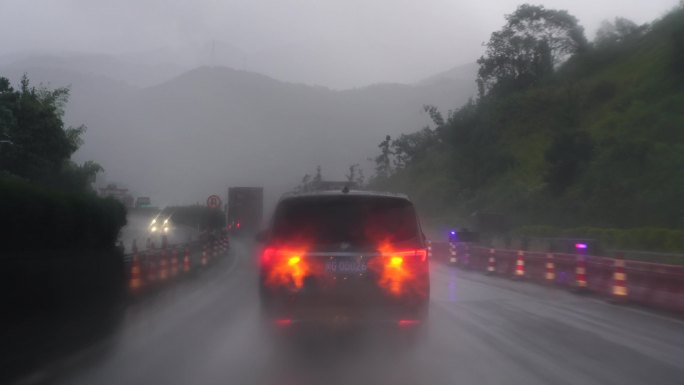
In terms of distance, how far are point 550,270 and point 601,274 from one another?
3.43 m

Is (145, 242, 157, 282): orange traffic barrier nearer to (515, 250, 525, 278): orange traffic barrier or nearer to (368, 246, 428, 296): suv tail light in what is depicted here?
(515, 250, 525, 278): orange traffic barrier

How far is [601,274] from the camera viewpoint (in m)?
18.8

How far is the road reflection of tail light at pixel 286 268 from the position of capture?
11.1 m

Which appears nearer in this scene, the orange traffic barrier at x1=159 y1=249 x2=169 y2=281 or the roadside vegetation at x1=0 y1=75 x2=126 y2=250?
the roadside vegetation at x1=0 y1=75 x2=126 y2=250

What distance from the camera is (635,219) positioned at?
46031mm

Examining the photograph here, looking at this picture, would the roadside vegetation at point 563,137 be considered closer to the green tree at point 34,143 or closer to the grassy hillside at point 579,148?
the grassy hillside at point 579,148

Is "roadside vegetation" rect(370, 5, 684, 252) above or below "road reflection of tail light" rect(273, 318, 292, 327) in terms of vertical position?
above

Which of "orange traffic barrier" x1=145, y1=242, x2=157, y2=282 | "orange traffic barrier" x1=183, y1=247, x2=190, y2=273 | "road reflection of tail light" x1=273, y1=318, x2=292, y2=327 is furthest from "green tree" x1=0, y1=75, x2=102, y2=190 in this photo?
"road reflection of tail light" x1=273, y1=318, x2=292, y2=327

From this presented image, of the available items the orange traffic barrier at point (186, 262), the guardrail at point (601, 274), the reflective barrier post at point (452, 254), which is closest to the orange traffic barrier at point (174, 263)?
the orange traffic barrier at point (186, 262)

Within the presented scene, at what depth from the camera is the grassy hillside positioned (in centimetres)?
4812

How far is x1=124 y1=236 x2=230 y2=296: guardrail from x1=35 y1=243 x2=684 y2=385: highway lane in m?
2.60

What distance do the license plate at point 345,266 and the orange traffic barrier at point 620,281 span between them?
27.6ft

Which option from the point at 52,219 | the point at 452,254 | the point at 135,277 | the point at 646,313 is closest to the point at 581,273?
the point at 646,313

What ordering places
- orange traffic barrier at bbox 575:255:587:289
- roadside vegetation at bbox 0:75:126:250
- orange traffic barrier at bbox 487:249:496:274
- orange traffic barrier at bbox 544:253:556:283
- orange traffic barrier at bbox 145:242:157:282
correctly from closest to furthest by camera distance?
roadside vegetation at bbox 0:75:126:250 < orange traffic barrier at bbox 575:255:587:289 < orange traffic barrier at bbox 145:242:157:282 < orange traffic barrier at bbox 544:253:556:283 < orange traffic barrier at bbox 487:249:496:274
